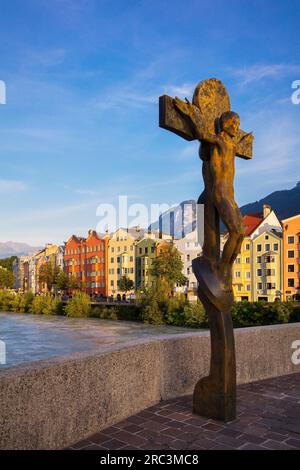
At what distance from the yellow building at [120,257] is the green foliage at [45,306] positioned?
15.7 metres

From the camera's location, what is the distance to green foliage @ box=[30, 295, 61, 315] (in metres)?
62.3

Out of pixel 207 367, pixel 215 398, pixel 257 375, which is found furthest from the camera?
pixel 257 375

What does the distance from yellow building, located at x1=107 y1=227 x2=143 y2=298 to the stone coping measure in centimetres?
7162

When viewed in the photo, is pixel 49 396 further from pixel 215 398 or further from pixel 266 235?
pixel 266 235

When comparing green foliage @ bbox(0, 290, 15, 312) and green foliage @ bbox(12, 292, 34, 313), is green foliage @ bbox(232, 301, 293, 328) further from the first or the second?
green foliage @ bbox(0, 290, 15, 312)

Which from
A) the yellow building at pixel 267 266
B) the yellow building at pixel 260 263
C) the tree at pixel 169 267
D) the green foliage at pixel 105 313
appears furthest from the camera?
the tree at pixel 169 267

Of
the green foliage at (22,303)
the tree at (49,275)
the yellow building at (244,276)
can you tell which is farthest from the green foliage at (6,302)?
the yellow building at (244,276)

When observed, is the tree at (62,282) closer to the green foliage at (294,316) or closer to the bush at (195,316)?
the bush at (195,316)

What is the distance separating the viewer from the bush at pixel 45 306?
62312 mm

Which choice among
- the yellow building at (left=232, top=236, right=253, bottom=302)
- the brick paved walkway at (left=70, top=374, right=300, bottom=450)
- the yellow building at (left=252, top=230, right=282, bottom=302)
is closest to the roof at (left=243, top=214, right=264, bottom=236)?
the yellow building at (left=232, top=236, right=253, bottom=302)

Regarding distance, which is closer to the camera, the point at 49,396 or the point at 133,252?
the point at 49,396
